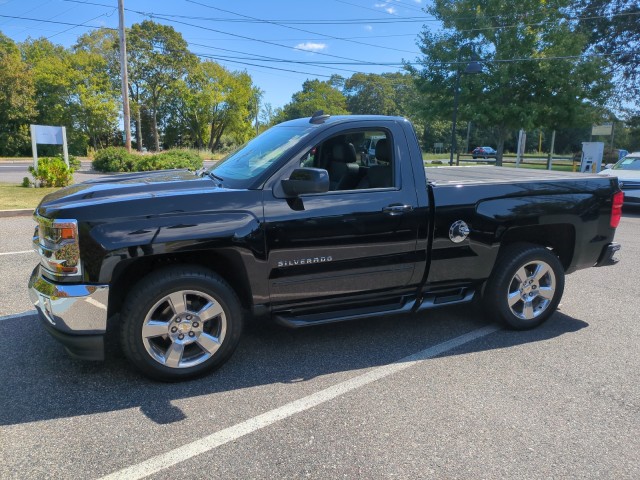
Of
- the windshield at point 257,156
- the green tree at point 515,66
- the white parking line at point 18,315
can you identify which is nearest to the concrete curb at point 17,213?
the white parking line at point 18,315

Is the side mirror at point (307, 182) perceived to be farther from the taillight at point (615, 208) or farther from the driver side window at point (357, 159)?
the taillight at point (615, 208)

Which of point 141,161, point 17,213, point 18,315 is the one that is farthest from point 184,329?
point 141,161

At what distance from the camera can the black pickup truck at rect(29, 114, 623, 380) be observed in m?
3.01

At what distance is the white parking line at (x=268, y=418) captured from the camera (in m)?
2.44

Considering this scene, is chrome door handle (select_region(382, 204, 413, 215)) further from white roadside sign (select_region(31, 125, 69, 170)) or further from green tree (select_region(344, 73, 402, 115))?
green tree (select_region(344, 73, 402, 115))

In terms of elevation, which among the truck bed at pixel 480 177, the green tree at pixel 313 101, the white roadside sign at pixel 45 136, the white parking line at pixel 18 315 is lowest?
the white parking line at pixel 18 315

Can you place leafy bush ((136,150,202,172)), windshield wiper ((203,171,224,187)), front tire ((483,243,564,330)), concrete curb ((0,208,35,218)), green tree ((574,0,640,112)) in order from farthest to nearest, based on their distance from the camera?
green tree ((574,0,640,112))
leafy bush ((136,150,202,172))
concrete curb ((0,208,35,218))
front tire ((483,243,564,330))
windshield wiper ((203,171,224,187))

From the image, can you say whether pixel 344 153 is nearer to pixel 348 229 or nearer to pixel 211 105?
pixel 348 229

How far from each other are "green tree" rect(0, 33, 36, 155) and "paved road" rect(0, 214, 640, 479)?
1653 inches

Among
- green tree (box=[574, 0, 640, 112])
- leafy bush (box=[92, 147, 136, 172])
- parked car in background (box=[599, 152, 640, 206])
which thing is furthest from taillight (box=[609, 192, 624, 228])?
green tree (box=[574, 0, 640, 112])

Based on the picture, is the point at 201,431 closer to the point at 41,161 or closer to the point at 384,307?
the point at 384,307

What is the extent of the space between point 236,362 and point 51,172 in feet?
42.6

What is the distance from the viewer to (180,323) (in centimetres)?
321

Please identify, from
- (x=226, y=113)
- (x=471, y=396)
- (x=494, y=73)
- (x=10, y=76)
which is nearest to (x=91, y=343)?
(x=471, y=396)
